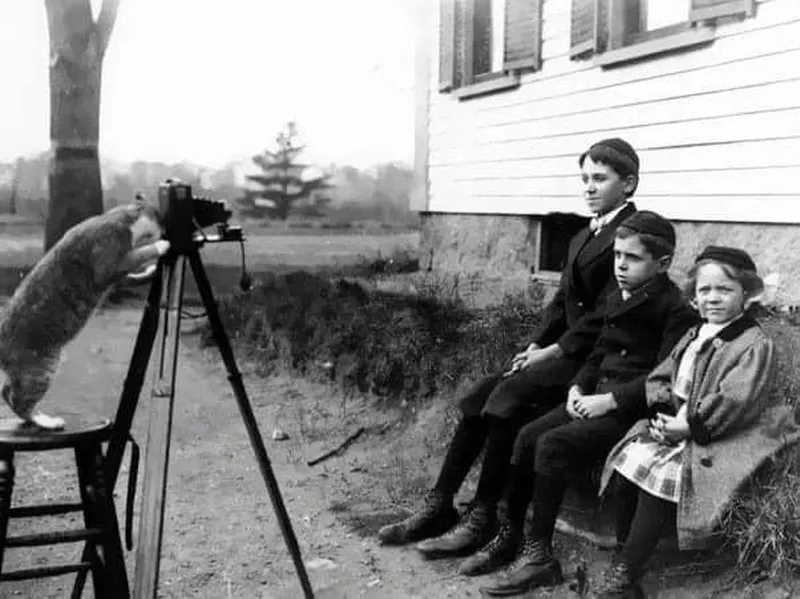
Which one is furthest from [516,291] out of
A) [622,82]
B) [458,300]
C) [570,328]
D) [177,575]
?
[177,575]

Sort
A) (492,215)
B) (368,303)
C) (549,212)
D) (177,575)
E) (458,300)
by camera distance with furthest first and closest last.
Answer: (492,215) < (549,212) < (368,303) < (458,300) < (177,575)

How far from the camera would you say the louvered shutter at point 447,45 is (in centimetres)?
877

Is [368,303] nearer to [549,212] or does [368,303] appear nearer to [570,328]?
[549,212]

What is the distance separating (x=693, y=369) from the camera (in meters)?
3.01

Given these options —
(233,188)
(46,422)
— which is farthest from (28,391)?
(233,188)

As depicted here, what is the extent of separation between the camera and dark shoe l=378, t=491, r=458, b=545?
151 inches

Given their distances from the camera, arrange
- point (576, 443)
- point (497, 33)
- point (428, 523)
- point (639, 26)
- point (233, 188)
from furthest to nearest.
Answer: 1. point (497, 33)
2. point (639, 26)
3. point (233, 188)
4. point (428, 523)
5. point (576, 443)

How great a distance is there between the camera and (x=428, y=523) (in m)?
3.83

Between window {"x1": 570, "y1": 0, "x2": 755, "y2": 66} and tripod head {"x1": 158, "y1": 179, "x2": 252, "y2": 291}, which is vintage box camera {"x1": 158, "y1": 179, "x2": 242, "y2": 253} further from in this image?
window {"x1": 570, "y1": 0, "x2": 755, "y2": 66}

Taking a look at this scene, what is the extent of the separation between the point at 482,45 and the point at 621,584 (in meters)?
6.53

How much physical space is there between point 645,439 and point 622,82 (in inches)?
161

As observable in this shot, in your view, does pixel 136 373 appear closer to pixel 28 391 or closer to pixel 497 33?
pixel 28 391

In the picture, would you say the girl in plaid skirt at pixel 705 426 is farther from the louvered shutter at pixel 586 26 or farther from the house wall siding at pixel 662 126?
the louvered shutter at pixel 586 26

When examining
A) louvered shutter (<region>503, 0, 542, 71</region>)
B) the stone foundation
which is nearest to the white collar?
the stone foundation
